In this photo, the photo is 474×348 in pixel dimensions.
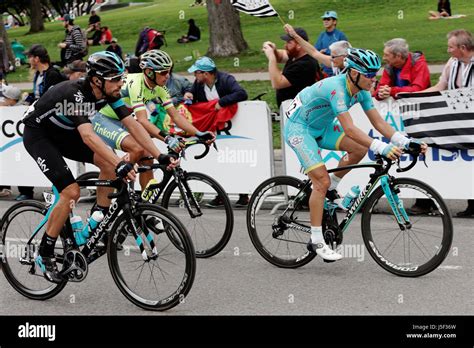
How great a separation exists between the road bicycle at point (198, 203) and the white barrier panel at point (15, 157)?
375 centimetres

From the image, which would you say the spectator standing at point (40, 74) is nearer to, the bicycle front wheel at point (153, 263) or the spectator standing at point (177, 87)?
the spectator standing at point (177, 87)

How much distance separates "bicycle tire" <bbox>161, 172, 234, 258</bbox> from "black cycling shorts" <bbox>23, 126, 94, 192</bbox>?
1.46 metres

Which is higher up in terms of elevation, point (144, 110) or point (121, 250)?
point (144, 110)

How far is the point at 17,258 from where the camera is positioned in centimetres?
704

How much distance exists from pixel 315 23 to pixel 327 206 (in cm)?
2790

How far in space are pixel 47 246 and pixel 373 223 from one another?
277 cm

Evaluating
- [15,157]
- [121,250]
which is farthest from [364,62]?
Result: [15,157]

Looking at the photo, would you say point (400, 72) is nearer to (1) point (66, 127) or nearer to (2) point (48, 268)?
(1) point (66, 127)

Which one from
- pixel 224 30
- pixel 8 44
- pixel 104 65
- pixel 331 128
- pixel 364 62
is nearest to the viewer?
pixel 104 65

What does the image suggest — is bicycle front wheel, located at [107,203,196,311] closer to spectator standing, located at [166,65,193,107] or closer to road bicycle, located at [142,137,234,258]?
road bicycle, located at [142,137,234,258]

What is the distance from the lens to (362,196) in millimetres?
7289

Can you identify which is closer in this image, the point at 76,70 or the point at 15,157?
the point at 76,70

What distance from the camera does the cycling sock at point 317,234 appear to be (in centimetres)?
732
